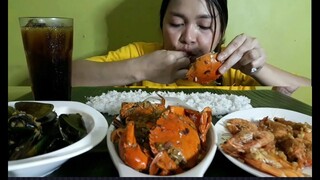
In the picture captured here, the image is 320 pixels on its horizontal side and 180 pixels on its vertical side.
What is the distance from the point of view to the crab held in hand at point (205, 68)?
38.0 inches

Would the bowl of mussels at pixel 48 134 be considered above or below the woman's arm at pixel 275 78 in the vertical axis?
above

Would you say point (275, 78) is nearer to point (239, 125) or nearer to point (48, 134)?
point (239, 125)

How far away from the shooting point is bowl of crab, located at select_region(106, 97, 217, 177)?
1.41ft

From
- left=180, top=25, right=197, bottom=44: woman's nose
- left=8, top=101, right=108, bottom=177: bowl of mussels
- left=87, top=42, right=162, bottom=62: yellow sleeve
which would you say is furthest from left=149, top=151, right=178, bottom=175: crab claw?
left=87, top=42, right=162, bottom=62: yellow sleeve

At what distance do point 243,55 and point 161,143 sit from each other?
700 millimetres

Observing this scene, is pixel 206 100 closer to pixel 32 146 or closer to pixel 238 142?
pixel 238 142

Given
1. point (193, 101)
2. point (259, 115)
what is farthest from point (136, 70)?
point (259, 115)

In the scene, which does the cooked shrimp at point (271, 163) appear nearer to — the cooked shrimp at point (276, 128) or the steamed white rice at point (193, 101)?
the cooked shrimp at point (276, 128)

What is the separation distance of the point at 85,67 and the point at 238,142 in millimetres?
801

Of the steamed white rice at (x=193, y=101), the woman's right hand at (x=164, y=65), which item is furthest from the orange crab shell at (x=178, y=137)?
the woman's right hand at (x=164, y=65)

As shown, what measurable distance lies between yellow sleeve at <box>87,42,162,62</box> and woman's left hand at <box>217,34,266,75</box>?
0.45 metres

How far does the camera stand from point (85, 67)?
1.18 metres

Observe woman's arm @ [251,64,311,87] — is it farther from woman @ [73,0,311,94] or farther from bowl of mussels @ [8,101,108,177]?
bowl of mussels @ [8,101,108,177]

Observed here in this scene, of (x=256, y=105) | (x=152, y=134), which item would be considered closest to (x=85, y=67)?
(x=256, y=105)
